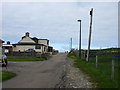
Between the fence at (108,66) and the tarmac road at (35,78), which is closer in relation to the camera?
the tarmac road at (35,78)

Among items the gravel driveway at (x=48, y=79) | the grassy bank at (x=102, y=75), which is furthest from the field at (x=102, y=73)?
the gravel driveway at (x=48, y=79)

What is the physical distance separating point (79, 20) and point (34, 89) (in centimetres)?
2804

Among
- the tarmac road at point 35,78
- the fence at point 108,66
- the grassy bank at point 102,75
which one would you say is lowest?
the tarmac road at point 35,78

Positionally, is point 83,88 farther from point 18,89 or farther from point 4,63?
point 4,63

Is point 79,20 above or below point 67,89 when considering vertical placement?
above

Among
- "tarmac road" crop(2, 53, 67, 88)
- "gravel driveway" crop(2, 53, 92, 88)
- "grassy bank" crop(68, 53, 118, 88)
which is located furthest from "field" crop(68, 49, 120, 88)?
"tarmac road" crop(2, 53, 67, 88)

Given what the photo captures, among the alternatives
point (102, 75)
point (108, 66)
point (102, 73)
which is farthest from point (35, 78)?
point (108, 66)

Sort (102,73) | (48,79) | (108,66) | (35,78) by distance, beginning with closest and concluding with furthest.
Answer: (48,79), (35,78), (102,73), (108,66)

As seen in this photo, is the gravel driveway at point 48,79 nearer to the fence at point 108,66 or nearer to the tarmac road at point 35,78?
the tarmac road at point 35,78

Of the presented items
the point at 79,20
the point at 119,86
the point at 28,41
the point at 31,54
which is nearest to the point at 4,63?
the point at 119,86

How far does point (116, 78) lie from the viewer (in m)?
11.3

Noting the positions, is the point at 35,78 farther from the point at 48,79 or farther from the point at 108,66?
the point at 108,66

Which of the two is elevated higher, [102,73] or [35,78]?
[102,73]

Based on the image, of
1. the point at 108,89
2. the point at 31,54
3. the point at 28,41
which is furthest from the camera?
the point at 28,41
